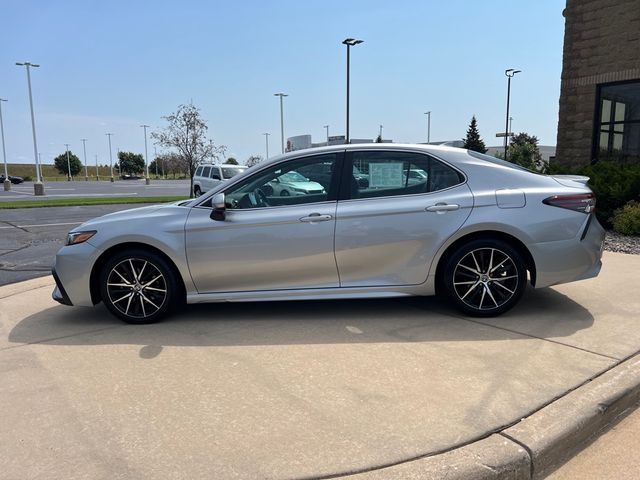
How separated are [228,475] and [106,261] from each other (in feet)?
9.37

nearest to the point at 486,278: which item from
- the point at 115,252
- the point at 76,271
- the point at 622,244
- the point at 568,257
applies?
the point at 568,257

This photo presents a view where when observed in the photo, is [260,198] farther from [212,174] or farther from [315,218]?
[212,174]

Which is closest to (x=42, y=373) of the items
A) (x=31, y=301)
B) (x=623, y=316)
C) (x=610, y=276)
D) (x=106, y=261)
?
(x=106, y=261)

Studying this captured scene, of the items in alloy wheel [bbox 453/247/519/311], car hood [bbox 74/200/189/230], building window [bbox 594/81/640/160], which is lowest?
alloy wheel [bbox 453/247/519/311]

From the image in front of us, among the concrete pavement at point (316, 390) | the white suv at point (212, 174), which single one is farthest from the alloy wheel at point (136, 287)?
the white suv at point (212, 174)

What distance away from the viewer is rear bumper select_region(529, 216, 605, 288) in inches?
171

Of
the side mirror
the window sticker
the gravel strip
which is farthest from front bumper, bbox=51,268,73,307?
the gravel strip

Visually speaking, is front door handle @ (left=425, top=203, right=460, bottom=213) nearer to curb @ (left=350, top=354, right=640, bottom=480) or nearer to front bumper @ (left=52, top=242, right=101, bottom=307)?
curb @ (left=350, top=354, right=640, bottom=480)

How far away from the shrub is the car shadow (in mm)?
4206

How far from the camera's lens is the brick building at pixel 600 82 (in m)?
10.5

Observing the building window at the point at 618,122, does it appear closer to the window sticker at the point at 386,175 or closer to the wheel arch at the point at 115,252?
the window sticker at the point at 386,175

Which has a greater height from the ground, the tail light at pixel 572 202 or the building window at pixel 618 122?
the building window at pixel 618 122

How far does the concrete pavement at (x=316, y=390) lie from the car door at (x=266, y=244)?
16.0 inches

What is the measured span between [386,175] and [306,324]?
1548 mm
